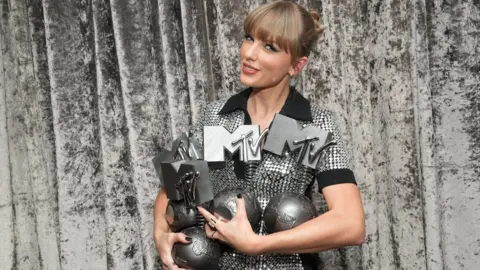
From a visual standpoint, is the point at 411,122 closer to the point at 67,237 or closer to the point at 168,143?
the point at 168,143

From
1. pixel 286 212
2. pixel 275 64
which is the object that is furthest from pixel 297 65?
pixel 286 212

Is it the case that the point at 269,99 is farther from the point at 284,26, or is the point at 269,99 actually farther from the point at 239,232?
the point at 239,232

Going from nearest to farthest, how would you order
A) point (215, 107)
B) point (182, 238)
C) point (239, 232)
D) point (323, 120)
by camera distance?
point (239, 232), point (182, 238), point (323, 120), point (215, 107)

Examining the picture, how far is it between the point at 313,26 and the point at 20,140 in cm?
118

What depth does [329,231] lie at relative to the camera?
1263 millimetres

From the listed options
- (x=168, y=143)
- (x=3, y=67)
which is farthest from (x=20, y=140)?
(x=168, y=143)

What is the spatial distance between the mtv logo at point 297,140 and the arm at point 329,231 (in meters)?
0.09

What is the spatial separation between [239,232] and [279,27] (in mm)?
Answer: 489

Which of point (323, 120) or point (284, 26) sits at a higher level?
point (284, 26)

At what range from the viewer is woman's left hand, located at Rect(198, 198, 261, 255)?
1229 mm

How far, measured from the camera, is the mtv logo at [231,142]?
1.38m

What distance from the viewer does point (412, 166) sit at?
Answer: 1.96 meters

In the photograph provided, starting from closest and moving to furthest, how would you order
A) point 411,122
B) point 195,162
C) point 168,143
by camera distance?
point 195,162 < point 411,122 < point 168,143

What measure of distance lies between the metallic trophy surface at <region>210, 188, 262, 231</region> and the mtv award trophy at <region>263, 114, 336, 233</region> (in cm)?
3
